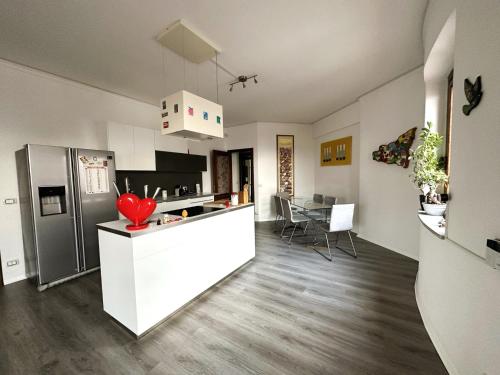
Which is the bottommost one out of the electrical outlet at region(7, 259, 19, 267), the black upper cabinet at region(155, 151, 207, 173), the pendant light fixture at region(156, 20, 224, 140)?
the electrical outlet at region(7, 259, 19, 267)

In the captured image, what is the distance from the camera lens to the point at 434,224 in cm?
171

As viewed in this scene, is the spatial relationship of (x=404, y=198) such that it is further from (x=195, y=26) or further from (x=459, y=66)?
(x=195, y=26)

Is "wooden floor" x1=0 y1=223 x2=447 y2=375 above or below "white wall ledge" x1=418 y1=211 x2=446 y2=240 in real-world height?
below

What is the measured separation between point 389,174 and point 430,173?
4.90 feet

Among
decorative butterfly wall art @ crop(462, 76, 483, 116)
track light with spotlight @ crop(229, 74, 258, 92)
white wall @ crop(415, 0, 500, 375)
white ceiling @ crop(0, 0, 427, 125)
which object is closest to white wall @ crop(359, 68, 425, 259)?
white ceiling @ crop(0, 0, 427, 125)

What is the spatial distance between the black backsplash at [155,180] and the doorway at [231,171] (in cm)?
77

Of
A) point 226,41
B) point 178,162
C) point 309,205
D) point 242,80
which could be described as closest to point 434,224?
point 309,205

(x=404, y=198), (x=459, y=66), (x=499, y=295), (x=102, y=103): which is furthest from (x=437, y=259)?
(x=102, y=103)

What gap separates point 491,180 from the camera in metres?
0.92

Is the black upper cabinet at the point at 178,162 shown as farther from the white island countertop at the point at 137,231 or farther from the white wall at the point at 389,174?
the white wall at the point at 389,174

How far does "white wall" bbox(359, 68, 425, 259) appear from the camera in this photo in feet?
9.46

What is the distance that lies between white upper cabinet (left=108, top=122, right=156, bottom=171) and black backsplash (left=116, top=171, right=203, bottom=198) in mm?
344

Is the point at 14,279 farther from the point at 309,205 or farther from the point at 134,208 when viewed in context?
the point at 309,205

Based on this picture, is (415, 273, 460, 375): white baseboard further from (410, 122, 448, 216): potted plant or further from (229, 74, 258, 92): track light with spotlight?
(229, 74, 258, 92): track light with spotlight
